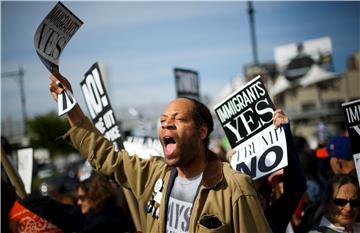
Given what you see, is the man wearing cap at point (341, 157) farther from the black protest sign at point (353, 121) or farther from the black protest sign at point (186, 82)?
the black protest sign at point (186, 82)

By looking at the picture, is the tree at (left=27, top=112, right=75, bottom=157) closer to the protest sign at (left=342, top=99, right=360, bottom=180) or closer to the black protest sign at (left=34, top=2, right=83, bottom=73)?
the black protest sign at (left=34, top=2, right=83, bottom=73)

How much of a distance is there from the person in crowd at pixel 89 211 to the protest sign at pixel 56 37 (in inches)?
38.6

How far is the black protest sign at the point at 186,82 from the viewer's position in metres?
8.24

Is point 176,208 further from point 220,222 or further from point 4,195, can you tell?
point 4,195

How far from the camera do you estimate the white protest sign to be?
518 cm

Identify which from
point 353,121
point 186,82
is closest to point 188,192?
point 353,121

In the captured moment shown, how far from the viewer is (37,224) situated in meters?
3.84

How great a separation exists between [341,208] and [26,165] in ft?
10.2

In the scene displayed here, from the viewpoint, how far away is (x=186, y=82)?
8.41m

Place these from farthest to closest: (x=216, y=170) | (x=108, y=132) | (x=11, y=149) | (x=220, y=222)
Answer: (x=11, y=149) → (x=108, y=132) → (x=216, y=170) → (x=220, y=222)

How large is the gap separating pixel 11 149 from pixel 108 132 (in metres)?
1.24

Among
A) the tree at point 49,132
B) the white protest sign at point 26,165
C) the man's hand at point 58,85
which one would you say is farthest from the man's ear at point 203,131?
the tree at point 49,132

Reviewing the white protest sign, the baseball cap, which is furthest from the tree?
the baseball cap

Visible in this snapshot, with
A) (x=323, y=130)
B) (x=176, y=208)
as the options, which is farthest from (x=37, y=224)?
(x=323, y=130)
